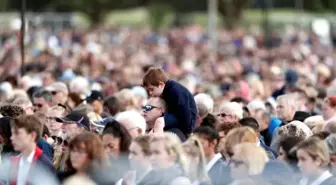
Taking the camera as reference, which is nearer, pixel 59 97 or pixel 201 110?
pixel 201 110

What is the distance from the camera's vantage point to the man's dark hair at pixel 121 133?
34.9ft

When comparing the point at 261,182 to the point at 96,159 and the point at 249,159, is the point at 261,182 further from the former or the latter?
the point at 96,159

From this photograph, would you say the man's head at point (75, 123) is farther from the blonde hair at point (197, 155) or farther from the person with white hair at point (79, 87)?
the person with white hair at point (79, 87)

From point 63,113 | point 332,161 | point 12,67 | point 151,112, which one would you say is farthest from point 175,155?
point 12,67

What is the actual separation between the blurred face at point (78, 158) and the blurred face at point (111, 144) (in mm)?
646

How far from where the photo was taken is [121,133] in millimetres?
10781

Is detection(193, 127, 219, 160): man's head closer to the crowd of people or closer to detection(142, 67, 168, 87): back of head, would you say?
the crowd of people

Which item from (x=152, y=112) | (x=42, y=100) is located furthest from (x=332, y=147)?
(x=42, y=100)

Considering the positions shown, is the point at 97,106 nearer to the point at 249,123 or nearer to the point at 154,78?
the point at 154,78

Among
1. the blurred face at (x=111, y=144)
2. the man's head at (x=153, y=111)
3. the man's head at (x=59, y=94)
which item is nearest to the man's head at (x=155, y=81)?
the man's head at (x=153, y=111)

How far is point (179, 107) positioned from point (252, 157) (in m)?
3.13

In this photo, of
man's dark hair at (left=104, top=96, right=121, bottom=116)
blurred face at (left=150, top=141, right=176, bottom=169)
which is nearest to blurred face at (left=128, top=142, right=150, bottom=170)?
blurred face at (left=150, top=141, right=176, bottom=169)

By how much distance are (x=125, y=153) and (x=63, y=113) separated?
407 centimetres

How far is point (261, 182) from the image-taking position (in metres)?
9.36
